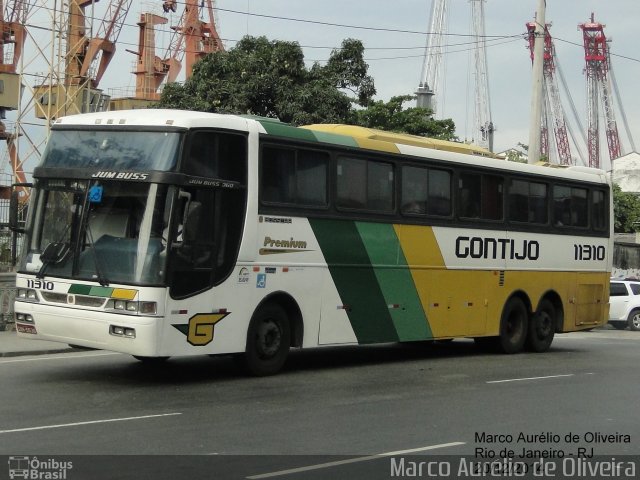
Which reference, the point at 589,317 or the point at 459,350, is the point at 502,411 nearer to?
the point at 459,350

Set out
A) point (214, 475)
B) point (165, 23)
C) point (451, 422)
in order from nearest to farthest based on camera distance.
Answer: point (214, 475), point (451, 422), point (165, 23)

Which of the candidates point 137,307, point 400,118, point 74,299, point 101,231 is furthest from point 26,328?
point 400,118

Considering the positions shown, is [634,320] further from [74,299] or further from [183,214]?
[74,299]

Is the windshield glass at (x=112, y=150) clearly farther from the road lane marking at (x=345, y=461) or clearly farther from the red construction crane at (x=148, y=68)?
the red construction crane at (x=148, y=68)

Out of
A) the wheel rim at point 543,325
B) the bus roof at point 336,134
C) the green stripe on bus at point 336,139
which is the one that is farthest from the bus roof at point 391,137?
the wheel rim at point 543,325

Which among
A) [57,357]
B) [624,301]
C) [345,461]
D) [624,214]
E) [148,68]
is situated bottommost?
[345,461]

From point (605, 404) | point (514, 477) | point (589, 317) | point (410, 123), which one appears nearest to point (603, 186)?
point (589, 317)

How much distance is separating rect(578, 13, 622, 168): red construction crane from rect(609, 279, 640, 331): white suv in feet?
401

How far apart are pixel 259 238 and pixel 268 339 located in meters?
1.42

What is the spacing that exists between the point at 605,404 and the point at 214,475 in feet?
20.4

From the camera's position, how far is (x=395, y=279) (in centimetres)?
1596

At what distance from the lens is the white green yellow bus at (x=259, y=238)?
12422 millimetres

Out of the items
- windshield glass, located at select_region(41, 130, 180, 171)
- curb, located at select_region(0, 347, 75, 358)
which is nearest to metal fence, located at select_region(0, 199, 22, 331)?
curb, located at select_region(0, 347, 75, 358)

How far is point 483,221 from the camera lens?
703 inches
